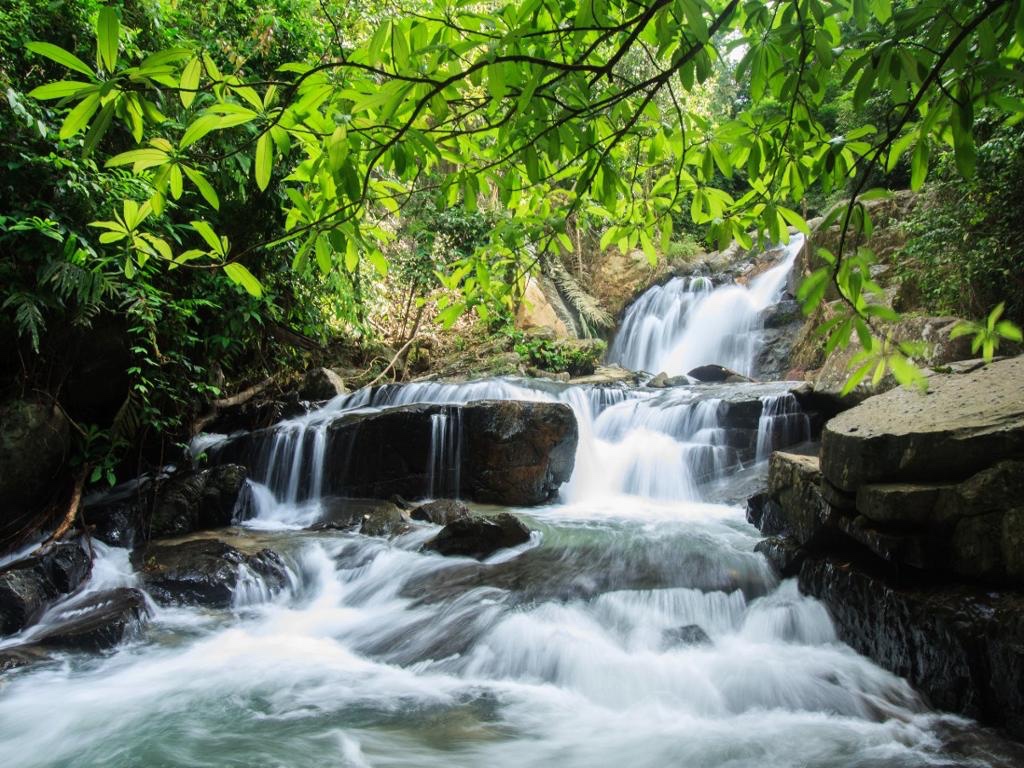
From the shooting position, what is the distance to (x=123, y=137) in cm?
573

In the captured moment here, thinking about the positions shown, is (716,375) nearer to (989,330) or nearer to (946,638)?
(946,638)

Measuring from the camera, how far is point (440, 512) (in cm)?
700

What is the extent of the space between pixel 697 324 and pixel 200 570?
13.6m

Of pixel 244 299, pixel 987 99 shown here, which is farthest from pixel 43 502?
pixel 987 99

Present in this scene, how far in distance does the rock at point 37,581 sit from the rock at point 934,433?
236 inches

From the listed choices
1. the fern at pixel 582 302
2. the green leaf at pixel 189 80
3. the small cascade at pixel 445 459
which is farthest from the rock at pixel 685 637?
the fern at pixel 582 302

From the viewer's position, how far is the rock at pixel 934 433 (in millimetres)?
3385

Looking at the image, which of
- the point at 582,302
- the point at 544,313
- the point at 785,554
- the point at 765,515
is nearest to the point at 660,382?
the point at 544,313

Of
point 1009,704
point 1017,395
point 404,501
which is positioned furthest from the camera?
point 404,501

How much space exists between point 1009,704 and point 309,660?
4.01m

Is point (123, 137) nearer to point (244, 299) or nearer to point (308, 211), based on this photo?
point (244, 299)

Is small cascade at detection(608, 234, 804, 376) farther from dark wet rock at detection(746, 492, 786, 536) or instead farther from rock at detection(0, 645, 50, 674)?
rock at detection(0, 645, 50, 674)

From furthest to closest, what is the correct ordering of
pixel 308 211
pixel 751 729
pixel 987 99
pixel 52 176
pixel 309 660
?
1. pixel 52 176
2. pixel 309 660
3. pixel 751 729
4. pixel 308 211
5. pixel 987 99

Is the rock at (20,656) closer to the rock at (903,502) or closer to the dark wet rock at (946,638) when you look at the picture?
the dark wet rock at (946,638)
